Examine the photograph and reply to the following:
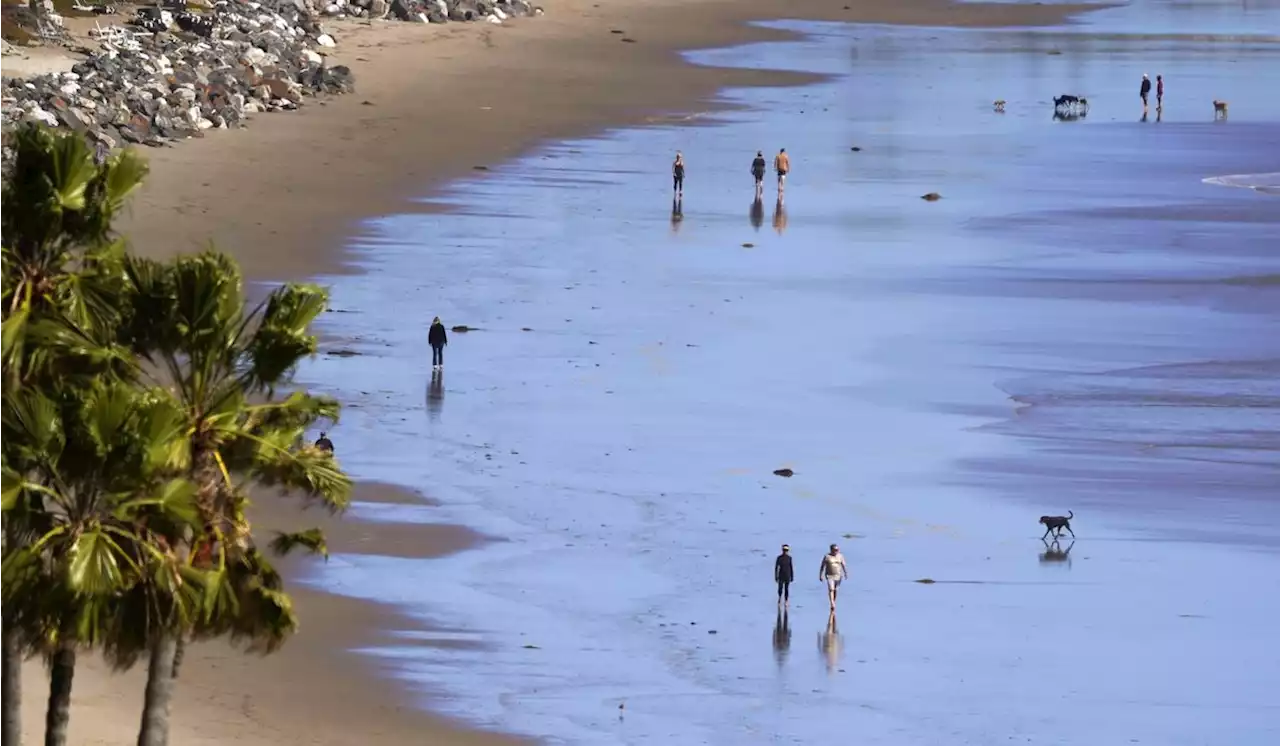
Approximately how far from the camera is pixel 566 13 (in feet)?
254

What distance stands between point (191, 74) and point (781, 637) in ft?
100

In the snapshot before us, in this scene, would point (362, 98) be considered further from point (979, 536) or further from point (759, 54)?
point (979, 536)

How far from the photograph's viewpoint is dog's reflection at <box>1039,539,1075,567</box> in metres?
25.8

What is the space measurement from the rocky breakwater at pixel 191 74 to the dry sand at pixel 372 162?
805 millimetres

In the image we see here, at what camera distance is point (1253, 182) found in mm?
53438

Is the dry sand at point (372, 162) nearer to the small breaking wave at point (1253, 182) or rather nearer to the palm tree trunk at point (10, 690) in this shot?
the palm tree trunk at point (10, 690)

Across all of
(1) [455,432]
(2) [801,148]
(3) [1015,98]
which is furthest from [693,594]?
(3) [1015,98]

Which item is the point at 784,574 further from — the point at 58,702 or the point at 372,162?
the point at 372,162

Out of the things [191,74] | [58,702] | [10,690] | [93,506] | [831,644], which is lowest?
[831,644]

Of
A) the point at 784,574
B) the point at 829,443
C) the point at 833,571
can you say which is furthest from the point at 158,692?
the point at 829,443

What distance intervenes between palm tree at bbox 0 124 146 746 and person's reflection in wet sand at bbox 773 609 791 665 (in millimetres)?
8105

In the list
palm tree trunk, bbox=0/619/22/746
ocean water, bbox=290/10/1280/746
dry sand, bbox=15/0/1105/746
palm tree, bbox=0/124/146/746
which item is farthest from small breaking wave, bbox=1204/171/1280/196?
palm tree trunk, bbox=0/619/22/746

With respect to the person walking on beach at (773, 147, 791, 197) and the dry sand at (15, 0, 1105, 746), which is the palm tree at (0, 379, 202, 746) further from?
the person walking on beach at (773, 147, 791, 197)

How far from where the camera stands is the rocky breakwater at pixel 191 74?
4616 cm
